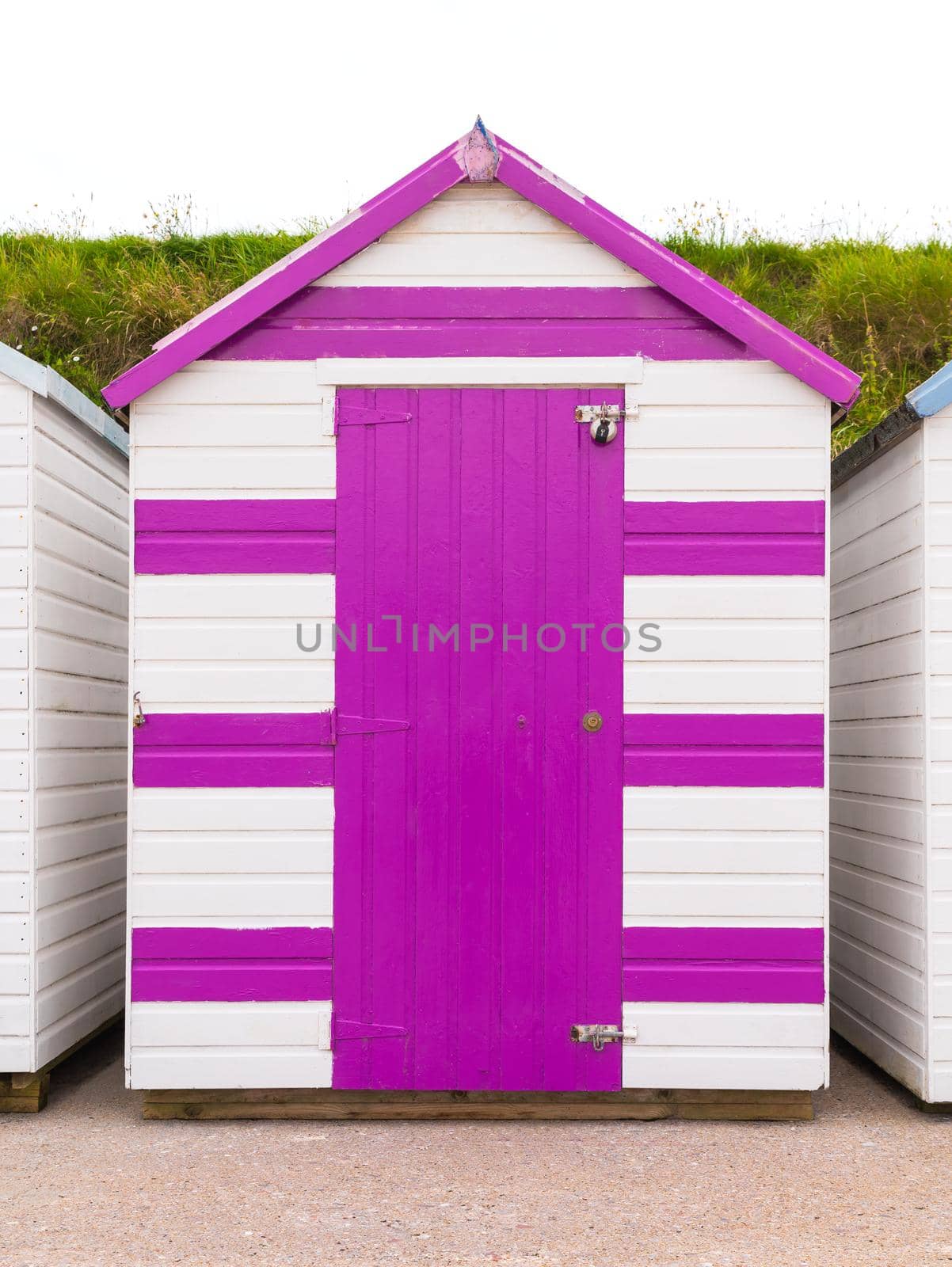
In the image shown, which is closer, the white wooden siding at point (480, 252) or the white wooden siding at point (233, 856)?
the white wooden siding at point (233, 856)

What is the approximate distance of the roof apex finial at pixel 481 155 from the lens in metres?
4.46

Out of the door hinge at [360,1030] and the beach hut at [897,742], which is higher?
the beach hut at [897,742]

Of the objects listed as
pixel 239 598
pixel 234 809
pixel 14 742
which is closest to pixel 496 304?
pixel 239 598

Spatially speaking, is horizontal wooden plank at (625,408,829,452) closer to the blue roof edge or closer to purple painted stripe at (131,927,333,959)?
the blue roof edge

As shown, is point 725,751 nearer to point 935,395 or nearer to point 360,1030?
point 935,395

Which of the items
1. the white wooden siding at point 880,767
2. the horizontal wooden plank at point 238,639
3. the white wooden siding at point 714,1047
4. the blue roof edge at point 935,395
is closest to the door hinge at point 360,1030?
the white wooden siding at point 714,1047

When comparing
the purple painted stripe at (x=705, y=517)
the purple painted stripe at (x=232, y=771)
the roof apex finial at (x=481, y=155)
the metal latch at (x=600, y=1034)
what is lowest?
the metal latch at (x=600, y=1034)

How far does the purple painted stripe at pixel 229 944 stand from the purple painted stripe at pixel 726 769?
52.1 inches

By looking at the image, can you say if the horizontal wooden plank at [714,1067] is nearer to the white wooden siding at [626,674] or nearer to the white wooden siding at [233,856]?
the white wooden siding at [626,674]

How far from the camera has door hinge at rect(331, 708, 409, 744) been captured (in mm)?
4492

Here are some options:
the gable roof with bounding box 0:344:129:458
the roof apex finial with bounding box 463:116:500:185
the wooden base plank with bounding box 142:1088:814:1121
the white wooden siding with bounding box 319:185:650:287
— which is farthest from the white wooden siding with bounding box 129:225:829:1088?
the roof apex finial with bounding box 463:116:500:185

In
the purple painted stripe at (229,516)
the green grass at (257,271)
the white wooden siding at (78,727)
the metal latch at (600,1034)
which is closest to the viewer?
the metal latch at (600,1034)

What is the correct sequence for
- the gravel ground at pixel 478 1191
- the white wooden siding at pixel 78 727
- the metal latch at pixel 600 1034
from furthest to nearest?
1. the white wooden siding at pixel 78 727
2. the metal latch at pixel 600 1034
3. the gravel ground at pixel 478 1191

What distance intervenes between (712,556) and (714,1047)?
5.99ft
